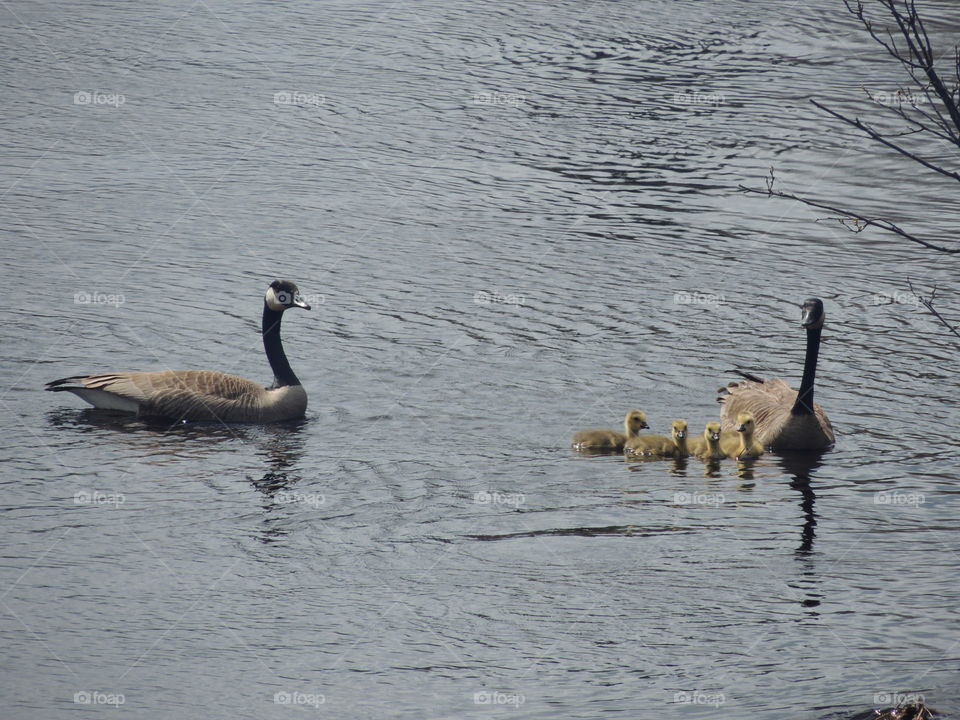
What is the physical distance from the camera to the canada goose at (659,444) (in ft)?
42.2

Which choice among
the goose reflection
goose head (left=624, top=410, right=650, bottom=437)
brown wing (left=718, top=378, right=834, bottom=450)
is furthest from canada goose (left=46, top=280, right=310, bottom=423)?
the goose reflection

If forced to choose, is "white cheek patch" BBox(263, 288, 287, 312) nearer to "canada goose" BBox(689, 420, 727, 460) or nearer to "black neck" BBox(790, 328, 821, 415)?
"canada goose" BBox(689, 420, 727, 460)

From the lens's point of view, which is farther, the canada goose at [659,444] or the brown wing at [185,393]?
the brown wing at [185,393]

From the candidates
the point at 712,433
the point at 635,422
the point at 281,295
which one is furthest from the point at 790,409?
the point at 281,295

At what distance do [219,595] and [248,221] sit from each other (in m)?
10.5

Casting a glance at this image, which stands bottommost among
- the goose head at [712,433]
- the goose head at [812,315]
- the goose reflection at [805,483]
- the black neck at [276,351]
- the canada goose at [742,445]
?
the goose reflection at [805,483]

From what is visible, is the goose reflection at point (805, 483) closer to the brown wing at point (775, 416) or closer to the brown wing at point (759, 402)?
the brown wing at point (775, 416)

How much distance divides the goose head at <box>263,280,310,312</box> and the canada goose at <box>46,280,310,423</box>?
91cm

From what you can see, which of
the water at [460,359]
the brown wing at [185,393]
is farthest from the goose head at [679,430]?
the brown wing at [185,393]

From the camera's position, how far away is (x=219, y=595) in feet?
31.8

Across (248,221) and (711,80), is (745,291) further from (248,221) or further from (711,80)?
(711,80)

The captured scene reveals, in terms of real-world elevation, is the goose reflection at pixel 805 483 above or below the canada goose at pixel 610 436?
below

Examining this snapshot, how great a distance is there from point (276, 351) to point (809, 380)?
5.31 m

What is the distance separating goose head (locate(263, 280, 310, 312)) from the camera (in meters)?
14.2
